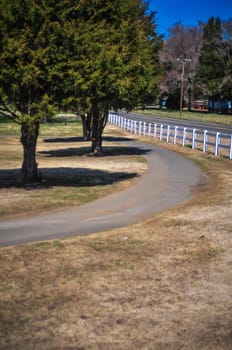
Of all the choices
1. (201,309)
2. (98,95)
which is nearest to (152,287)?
(201,309)

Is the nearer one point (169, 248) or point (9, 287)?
point (9, 287)

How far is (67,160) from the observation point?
25.6m

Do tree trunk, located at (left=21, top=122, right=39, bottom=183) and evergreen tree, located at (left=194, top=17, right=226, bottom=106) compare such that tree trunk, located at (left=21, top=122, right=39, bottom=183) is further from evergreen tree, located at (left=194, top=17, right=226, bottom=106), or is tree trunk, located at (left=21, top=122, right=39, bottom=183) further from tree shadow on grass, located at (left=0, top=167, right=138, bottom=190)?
evergreen tree, located at (left=194, top=17, right=226, bottom=106)

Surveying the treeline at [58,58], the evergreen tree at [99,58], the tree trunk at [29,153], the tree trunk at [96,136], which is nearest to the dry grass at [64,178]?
the tree trunk at [29,153]

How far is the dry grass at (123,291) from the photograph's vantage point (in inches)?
203

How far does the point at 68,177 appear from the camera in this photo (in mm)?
18594

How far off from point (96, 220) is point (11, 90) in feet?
16.2

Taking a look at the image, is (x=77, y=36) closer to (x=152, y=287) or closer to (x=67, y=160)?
(x=152, y=287)

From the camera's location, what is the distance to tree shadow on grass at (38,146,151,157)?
95.2 feet

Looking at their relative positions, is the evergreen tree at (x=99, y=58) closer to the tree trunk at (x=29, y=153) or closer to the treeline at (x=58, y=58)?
the treeline at (x=58, y=58)

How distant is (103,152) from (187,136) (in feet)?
41.4

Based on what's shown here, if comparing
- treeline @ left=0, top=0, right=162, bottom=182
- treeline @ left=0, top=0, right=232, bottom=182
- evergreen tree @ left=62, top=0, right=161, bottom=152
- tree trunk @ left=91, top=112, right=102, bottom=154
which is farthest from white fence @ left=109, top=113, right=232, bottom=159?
treeline @ left=0, top=0, right=162, bottom=182

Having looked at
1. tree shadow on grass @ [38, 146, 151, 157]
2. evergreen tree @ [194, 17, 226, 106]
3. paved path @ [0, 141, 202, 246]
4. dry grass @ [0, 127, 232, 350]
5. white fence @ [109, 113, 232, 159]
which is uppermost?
evergreen tree @ [194, 17, 226, 106]

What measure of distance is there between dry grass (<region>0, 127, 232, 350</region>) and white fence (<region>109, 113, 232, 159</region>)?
692 inches
